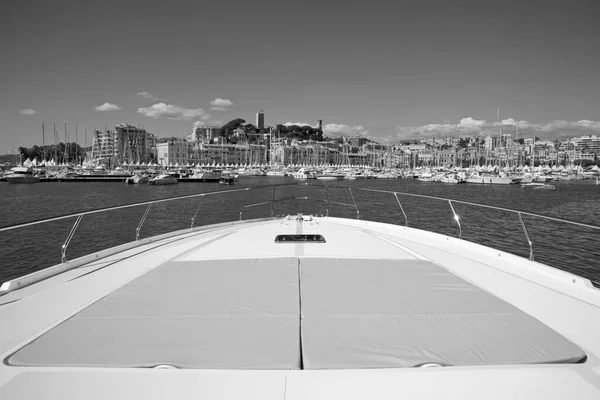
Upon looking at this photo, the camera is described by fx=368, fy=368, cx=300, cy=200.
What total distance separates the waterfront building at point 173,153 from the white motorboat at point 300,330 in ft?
402

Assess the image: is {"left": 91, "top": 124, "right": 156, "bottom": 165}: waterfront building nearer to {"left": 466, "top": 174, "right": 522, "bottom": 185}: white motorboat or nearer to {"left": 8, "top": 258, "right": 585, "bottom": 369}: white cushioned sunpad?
{"left": 466, "top": 174, "right": 522, "bottom": 185}: white motorboat

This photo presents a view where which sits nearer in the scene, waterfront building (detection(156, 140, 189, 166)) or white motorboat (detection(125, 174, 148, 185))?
white motorboat (detection(125, 174, 148, 185))

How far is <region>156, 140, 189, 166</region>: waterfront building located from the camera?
390 ft

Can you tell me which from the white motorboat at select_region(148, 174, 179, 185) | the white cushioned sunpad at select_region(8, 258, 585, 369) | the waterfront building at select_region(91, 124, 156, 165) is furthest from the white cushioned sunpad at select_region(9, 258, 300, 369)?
the waterfront building at select_region(91, 124, 156, 165)

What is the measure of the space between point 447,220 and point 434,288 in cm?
1792

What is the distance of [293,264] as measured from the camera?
3.54 meters

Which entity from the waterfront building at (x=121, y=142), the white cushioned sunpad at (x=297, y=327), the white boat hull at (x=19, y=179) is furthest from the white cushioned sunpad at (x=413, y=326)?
the waterfront building at (x=121, y=142)

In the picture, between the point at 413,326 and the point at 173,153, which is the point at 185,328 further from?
the point at 173,153

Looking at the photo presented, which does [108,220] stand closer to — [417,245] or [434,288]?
[417,245]

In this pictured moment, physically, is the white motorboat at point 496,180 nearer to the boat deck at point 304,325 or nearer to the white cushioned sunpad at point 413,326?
the boat deck at point 304,325

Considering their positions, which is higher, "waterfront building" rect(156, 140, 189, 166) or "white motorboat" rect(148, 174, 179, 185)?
"waterfront building" rect(156, 140, 189, 166)

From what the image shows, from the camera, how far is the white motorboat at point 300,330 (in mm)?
1598

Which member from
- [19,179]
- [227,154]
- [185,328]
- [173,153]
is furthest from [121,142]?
[185,328]

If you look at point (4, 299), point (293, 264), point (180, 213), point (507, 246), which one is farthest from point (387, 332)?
point (180, 213)
